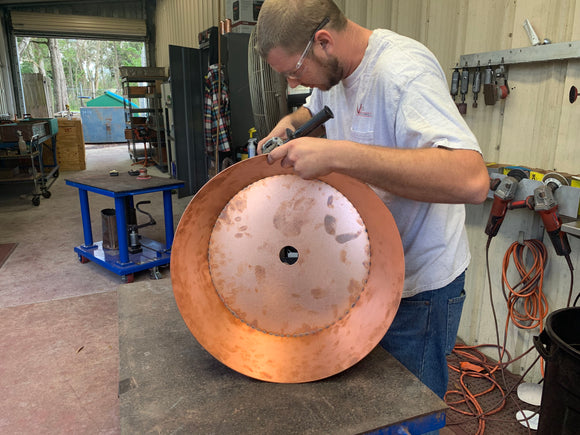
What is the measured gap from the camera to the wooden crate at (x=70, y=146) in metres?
7.60

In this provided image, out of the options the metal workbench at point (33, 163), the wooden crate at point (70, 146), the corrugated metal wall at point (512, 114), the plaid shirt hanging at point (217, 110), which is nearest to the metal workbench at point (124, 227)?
the plaid shirt hanging at point (217, 110)

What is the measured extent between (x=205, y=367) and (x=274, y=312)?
21 cm

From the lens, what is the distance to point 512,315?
199 cm

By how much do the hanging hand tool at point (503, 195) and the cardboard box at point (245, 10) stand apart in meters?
3.14

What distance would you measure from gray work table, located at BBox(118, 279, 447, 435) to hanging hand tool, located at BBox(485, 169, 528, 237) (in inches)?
43.4

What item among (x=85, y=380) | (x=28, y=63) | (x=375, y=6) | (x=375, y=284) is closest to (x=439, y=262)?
(x=375, y=284)

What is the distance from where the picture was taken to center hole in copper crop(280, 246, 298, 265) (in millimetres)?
840

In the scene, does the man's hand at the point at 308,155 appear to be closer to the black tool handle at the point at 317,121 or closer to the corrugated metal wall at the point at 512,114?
the black tool handle at the point at 317,121

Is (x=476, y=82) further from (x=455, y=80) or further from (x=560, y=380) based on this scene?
(x=560, y=380)

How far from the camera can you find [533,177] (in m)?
1.76

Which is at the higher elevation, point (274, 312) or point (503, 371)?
point (274, 312)

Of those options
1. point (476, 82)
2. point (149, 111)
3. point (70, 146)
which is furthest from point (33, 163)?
point (476, 82)

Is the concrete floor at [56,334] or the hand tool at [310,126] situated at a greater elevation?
the hand tool at [310,126]

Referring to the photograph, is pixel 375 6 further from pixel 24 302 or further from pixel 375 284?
pixel 24 302
